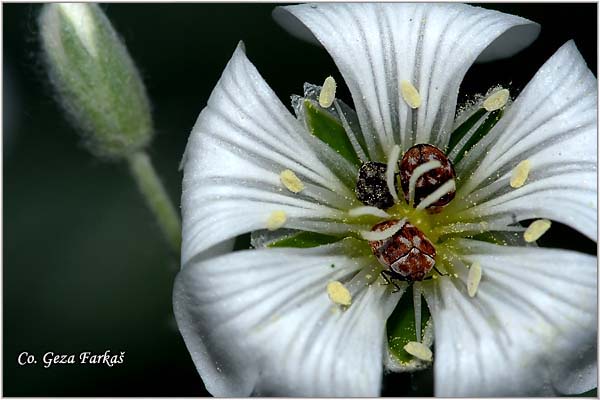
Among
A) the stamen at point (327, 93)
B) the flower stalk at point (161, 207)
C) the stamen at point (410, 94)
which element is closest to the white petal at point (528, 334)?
the stamen at point (410, 94)

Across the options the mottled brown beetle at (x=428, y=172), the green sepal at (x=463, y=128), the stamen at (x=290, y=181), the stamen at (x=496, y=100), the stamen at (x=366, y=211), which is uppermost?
the stamen at (x=496, y=100)

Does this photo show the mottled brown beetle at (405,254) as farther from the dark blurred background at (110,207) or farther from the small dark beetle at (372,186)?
the dark blurred background at (110,207)

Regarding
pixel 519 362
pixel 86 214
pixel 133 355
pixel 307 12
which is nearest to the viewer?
pixel 519 362

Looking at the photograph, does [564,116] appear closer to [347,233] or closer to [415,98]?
[415,98]

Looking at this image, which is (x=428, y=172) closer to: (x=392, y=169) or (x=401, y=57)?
(x=392, y=169)

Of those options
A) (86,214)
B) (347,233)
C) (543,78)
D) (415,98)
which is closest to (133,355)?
(86,214)

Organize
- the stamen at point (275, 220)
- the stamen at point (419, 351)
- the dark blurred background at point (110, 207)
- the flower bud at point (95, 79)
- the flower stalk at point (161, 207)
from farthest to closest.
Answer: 1. the dark blurred background at point (110, 207)
2. the flower stalk at point (161, 207)
3. the flower bud at point (95, 79)
4. the stamen at point (275, 220)
5. the stamen at point (419, 351)
